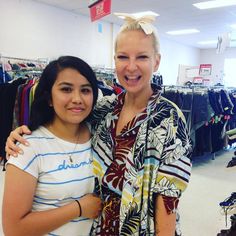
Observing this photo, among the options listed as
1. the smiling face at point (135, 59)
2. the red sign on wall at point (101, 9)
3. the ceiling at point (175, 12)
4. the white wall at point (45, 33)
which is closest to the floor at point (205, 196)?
the smiling face at point (135, 59)

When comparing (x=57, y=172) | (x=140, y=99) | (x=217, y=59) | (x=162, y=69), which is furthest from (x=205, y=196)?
(x=217, y=59)

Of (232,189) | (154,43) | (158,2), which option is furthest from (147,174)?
(158,2)

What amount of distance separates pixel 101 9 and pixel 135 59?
203cm

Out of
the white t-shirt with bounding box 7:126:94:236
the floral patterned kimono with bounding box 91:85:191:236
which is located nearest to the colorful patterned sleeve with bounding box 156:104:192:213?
the floral patterned kimono with bounding box 91:85:191:236

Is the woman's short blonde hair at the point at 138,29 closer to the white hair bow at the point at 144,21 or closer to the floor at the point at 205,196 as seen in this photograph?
the white hair bow at the point at 144,21

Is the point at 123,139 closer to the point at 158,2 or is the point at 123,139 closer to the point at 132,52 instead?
the point at 132,52

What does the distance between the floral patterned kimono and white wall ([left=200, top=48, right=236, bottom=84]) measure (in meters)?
11.9

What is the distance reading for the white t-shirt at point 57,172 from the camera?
36.1 inches

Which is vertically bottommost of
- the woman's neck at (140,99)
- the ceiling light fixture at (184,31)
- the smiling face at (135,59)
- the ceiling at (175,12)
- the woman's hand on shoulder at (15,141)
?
the woman's hand on shoulder at (15,141)

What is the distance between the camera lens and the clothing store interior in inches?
106

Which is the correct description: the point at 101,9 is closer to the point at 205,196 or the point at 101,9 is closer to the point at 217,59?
the point at 205,196

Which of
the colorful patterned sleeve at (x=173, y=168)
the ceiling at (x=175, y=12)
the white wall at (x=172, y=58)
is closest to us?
the colorful patterned sleeve at (x=173, y=168)

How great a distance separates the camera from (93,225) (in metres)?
1.07

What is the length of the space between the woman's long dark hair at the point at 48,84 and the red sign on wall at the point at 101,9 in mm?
1834
